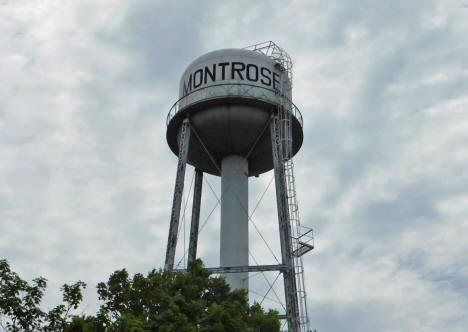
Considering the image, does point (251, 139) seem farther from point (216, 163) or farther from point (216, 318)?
point (216, 318)

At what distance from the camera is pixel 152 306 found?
16625 millimetres

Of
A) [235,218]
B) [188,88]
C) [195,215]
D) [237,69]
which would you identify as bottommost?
[235,218]

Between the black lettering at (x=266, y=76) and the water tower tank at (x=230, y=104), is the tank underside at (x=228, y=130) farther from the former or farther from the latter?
the black lettering at (x=266, y=76)

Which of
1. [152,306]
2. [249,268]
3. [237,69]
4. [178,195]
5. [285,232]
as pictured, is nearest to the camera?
[152,306]

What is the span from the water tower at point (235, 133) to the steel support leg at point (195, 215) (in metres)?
0.05

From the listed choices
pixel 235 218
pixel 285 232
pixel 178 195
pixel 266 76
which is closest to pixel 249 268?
pixel 285 232

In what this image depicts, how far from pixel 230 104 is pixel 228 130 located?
1.21 m

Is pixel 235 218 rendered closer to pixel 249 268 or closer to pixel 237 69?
pixel 249 268

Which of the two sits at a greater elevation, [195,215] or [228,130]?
[228,130]

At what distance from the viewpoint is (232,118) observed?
25828mm

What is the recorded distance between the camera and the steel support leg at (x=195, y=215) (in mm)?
27389

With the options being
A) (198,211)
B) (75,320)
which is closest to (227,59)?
(198,211)

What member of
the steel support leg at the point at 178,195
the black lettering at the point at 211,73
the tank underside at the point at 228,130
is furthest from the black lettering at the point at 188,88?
the steel support leg at the point at 178,195

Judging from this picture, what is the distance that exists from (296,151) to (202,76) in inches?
235
